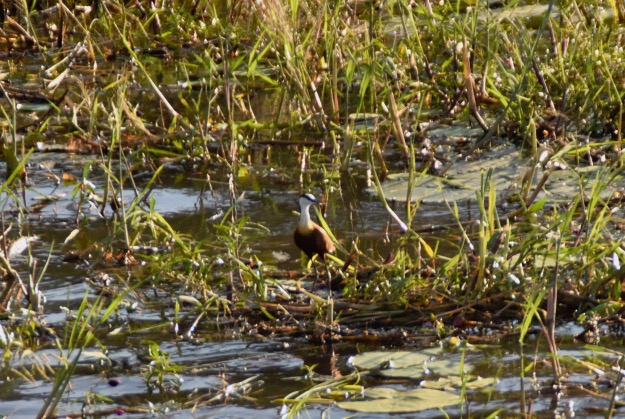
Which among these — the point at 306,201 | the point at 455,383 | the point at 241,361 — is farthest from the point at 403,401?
the point at 306,201

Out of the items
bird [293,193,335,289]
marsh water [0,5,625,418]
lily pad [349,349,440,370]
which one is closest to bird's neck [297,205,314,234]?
bird [293,193,335,289]

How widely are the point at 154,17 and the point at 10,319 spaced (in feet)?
16.3

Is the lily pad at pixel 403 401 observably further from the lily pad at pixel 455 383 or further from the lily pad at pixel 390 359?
the lily pad at pixel 390 359

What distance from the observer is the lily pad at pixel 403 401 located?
3008mm

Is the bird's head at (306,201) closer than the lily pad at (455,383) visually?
No

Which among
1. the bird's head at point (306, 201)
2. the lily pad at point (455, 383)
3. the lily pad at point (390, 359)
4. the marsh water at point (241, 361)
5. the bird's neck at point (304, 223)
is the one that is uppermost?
the bird's head at point (306, 201)

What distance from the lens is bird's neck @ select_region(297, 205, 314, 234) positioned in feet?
15.2

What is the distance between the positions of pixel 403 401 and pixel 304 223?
1727mm

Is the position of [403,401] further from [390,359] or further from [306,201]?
[306,201]

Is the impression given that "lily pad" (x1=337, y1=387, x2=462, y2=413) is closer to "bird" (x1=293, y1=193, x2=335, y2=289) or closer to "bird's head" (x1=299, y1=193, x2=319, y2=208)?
"bird" (x1=293, y1=193, x2=335, y2=289)

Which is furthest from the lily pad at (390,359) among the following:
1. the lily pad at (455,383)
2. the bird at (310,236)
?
the bird at (310,236)

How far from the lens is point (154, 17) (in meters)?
8.51

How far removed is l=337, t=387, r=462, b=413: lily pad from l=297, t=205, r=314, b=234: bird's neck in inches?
61.1

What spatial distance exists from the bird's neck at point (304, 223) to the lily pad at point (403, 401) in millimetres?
1551
